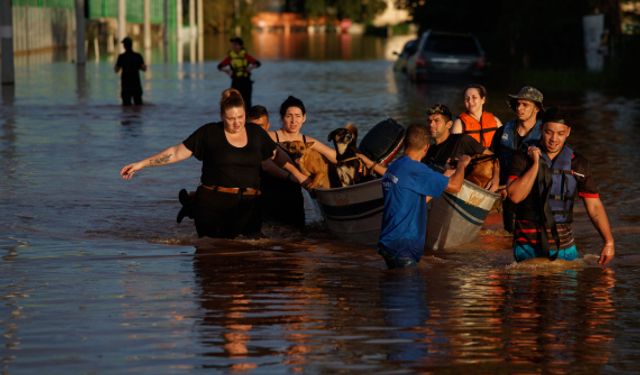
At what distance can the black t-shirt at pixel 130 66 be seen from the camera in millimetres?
33438

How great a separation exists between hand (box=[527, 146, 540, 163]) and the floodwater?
1.00 metres

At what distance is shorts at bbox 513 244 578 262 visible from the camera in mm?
10875

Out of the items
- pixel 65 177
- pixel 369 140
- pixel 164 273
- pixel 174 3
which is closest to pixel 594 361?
pixel 164 273

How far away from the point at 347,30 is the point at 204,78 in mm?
130702

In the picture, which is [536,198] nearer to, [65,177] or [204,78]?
[65,177]

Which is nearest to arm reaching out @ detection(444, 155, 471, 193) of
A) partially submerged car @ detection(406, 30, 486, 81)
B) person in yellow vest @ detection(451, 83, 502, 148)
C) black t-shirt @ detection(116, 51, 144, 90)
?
person in yellow vest @ detection(451, 83, 502, 148)

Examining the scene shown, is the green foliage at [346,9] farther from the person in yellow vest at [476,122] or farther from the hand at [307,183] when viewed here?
the hand at [307,183]

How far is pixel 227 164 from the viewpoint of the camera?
12836mm

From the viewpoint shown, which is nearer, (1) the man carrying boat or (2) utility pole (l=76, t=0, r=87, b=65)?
(1) the man carrying boat

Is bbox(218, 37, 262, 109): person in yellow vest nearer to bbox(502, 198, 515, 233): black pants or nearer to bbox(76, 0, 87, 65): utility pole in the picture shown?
bbox(502, 198, 515, 233): black pants

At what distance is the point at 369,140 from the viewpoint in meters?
14.3

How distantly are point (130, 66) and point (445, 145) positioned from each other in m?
21.0

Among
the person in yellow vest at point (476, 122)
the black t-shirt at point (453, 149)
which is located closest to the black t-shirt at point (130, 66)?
the person in yellow vest at point (476, 122)

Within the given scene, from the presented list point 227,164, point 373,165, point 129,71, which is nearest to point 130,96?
point 129,71
